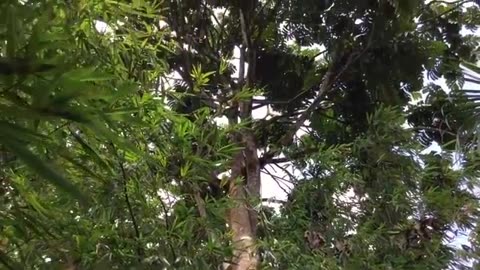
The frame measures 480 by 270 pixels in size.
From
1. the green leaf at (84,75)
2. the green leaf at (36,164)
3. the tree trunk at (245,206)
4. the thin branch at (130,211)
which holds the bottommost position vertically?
the green leaf at (36,164)

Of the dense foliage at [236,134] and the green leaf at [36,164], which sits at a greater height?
the dense foliage at [236,134]

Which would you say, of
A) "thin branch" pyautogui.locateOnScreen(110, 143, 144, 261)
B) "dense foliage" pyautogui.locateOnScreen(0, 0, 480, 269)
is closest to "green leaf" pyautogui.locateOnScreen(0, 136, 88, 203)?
"dense foliage" pyautogui.locateOnScreen(0, 0, 480, 269)

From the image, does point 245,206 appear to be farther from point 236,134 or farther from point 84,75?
point 84,75

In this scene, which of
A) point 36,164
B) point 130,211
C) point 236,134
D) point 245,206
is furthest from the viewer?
point 236,134

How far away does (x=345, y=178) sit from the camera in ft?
5.36

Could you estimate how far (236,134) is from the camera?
1725 mm

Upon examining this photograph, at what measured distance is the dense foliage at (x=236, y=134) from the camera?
63 centimetres

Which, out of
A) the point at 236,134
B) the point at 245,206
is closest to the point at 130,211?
the point at 245,206

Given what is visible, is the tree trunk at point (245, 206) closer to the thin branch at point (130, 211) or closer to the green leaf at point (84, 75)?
the thin branch at point (130, 211)

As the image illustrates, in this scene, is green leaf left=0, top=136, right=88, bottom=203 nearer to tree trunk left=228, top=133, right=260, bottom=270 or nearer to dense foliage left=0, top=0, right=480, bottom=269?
dense foliage left=0, top=0, right=480, bottom=269

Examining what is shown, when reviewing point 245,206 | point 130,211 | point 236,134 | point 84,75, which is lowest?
point 84,75

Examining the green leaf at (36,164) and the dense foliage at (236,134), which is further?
the dense foliage at (236,134)

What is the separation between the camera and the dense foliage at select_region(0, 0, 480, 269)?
633mm

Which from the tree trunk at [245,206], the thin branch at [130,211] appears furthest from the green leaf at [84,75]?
the tree trunk at [245,206]
